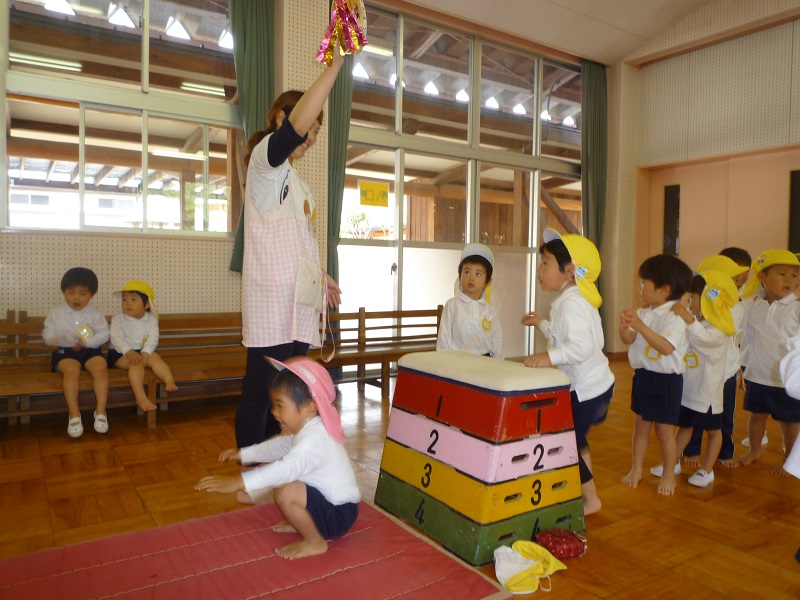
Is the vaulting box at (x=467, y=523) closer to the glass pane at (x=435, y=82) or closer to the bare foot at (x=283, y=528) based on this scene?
the bare foot at (x=283, y=528)

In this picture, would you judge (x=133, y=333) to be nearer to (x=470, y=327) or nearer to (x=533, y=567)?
(x=470, y=327)

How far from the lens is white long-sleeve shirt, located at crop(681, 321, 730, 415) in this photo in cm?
280

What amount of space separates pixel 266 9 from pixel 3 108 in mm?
2155

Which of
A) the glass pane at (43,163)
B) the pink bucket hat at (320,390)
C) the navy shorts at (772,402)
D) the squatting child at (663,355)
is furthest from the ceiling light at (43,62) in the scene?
the navy shorts at (772,402)

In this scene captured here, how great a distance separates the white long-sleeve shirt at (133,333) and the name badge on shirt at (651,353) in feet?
10.1

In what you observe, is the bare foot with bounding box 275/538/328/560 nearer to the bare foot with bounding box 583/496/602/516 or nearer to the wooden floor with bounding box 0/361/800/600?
the wooden floor with bounding box 0/361/800/600

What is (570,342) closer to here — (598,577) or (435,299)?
(598,577)

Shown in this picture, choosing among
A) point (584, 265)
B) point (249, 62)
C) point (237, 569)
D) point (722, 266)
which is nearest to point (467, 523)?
point (237, 569)

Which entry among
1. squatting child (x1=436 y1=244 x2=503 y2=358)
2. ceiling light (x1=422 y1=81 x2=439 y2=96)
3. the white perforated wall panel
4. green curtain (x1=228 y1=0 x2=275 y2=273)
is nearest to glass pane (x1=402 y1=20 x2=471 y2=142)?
ceiling light (x1=422 y1=81 x2=439 y2=96)

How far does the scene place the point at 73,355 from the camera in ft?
12.1

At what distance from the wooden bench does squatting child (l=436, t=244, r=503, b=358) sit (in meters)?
0.77

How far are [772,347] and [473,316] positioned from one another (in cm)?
165

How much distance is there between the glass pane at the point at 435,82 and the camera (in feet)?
19.4

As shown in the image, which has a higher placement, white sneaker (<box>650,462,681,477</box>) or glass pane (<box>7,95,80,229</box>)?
glass pane (<box>7,95,80,229</box>)
